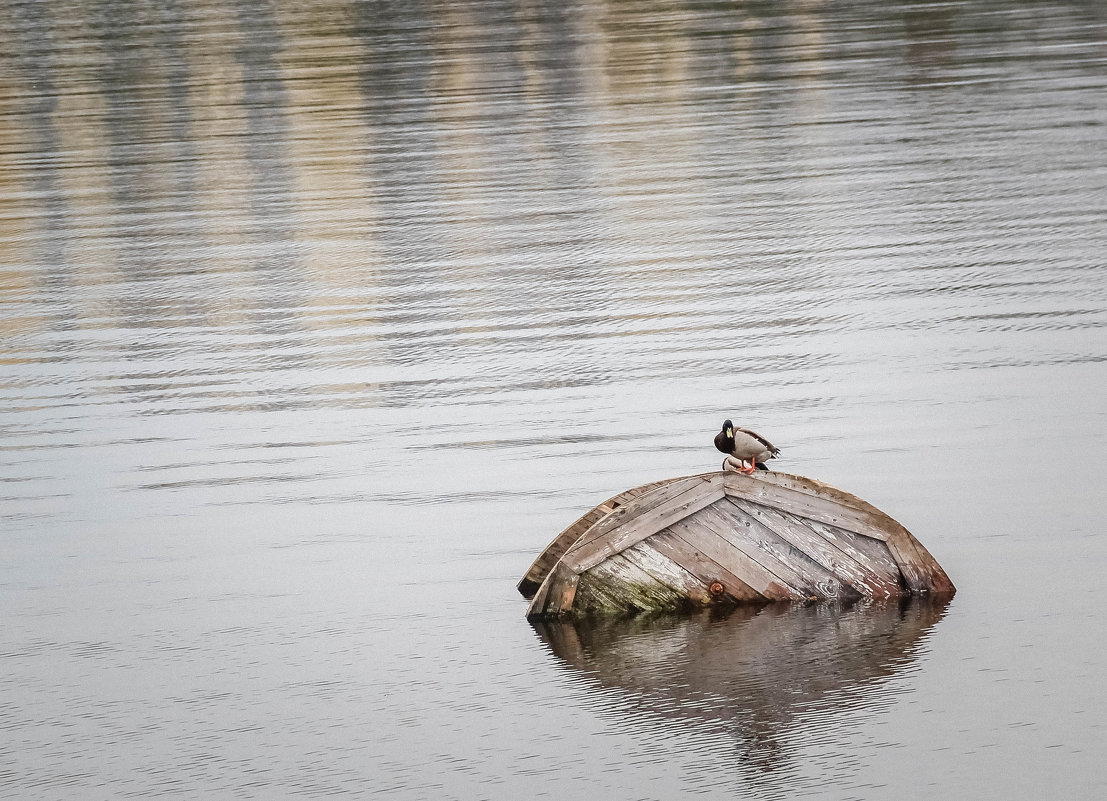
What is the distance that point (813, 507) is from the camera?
12.8m

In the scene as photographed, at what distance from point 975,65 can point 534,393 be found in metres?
32.4

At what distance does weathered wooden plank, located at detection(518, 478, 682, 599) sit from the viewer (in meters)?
13.4

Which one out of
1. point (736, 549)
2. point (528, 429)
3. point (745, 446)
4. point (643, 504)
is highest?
point (528, 429)

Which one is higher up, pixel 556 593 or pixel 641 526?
pixel 641 526

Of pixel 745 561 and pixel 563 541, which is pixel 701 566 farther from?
pixel 563 541

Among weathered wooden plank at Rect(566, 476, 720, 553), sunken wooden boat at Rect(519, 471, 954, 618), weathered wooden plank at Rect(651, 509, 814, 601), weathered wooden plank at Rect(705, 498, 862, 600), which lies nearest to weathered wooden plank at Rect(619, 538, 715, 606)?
sunken wooden boat at Rect(519, 471, 954, 618)

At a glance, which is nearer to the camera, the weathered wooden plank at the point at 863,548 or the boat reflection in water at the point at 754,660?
the boat reflection in water at the point at 754,660

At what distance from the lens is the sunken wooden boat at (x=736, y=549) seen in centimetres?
1284

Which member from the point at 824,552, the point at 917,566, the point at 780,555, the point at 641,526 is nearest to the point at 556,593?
the point at 641,526

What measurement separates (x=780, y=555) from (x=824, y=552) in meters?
0.33

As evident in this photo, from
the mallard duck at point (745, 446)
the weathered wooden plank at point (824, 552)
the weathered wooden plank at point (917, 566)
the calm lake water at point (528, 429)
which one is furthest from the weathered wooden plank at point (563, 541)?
the weathered wooden plank at point (917, 566)

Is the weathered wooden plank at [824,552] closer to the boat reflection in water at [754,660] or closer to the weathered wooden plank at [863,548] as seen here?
the weathered wooden plank at [863,548]

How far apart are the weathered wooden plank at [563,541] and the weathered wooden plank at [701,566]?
55 centimetres

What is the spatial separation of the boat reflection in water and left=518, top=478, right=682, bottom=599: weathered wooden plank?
0.71 m
